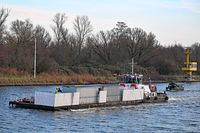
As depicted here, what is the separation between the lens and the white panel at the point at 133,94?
66.1m

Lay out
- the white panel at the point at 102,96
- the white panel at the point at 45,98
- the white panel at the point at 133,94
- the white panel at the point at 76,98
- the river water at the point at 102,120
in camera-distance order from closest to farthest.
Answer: the river water at the point at 102,120, the white panel at the point at 45,98, the white panel at the point at 76,98, the white panel at the point at 102,96, the white panel at the point at 133,94

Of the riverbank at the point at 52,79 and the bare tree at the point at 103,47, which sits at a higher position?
the bare tree at the point at 103,47

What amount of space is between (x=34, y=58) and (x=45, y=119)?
74.7m

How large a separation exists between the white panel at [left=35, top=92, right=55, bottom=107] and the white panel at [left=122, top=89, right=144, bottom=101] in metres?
13.8

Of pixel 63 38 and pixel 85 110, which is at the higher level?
pixel 63 38

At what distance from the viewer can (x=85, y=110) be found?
57500 mm

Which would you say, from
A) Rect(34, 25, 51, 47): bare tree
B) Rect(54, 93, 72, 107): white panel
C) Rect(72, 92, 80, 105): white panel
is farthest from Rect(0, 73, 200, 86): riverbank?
Rect(54, 93, 72, 107): white panel

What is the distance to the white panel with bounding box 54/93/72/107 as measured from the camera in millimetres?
54603

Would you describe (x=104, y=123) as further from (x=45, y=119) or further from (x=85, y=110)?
(x=85, y=110)

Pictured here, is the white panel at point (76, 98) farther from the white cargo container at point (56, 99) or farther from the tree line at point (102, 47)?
the tree line at point (102, 47)

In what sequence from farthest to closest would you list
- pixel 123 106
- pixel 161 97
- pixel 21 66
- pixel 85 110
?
pixel 21 66
pixel 161 97
pixel 123 106
pixel 85 110

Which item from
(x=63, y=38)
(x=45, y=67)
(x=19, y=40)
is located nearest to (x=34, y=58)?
(x=45, y=67)

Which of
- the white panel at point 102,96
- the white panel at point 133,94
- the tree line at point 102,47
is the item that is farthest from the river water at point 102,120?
the tree line at point 102,47

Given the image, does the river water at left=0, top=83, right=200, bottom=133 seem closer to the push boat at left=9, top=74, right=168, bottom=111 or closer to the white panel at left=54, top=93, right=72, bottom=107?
the push boat at left=9, top=74, right=168, bottom=111
